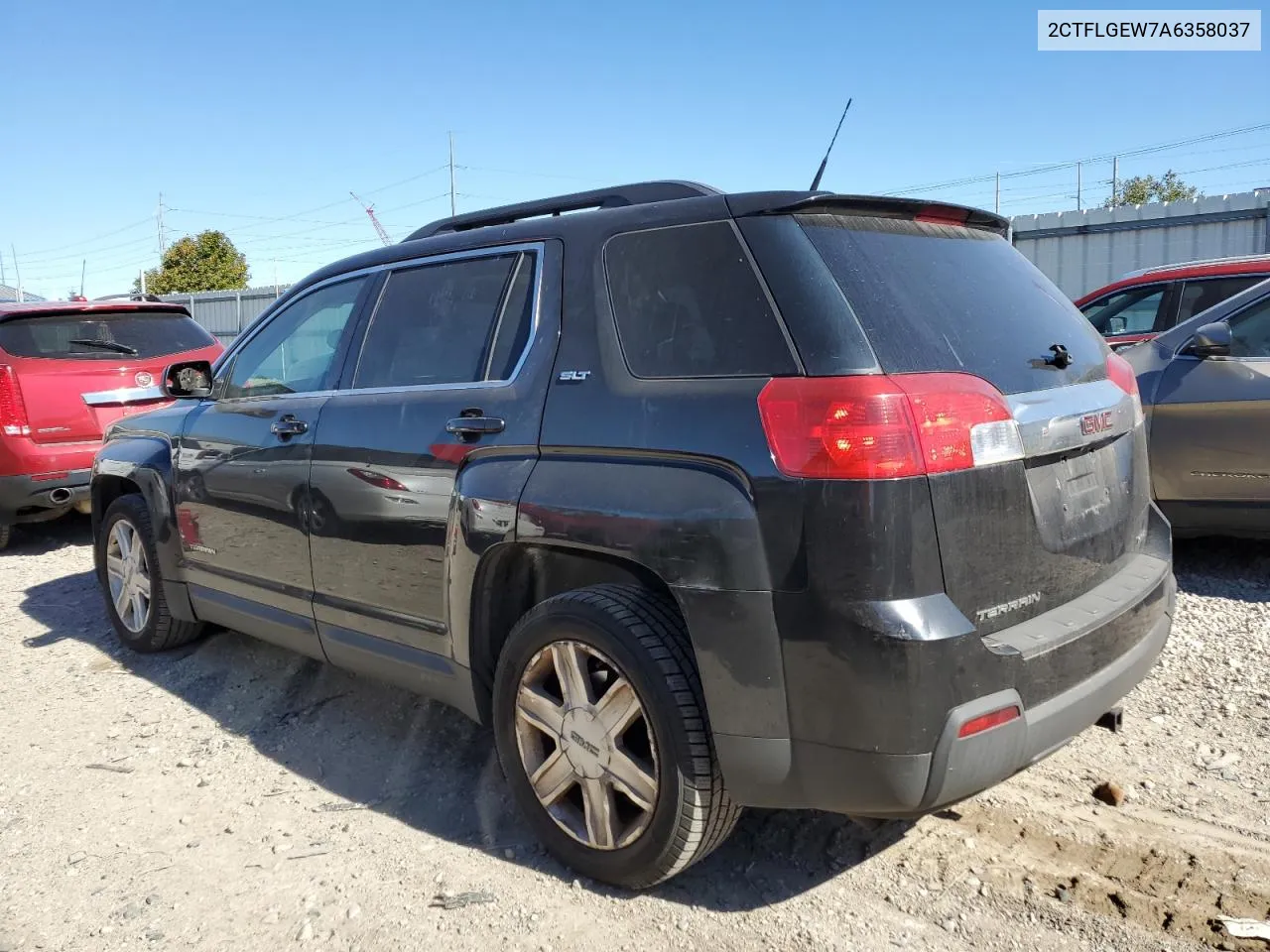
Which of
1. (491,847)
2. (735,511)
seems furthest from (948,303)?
(491,847)

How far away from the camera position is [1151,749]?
3.55m

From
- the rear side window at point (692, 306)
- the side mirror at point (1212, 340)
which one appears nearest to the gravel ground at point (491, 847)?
the rear side window at point (692, 306)

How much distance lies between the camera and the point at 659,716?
2535 mm

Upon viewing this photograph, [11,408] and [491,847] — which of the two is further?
[11,408]

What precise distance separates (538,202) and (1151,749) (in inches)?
113

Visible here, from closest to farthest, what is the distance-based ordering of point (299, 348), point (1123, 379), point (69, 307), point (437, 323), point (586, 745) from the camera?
1. point (586, 745)
2. point (1123, 379)
3. point (437, 323)
4. point (299, 348)
5. point (69, 307)

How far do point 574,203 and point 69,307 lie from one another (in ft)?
19.5

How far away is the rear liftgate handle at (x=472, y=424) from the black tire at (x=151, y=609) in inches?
96.6

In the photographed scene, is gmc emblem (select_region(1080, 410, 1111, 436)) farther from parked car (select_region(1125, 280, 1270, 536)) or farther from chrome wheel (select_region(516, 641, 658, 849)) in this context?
parked car (select_region(1125, 280, 1270, 536))

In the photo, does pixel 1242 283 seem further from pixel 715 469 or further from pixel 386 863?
pixel 386 863

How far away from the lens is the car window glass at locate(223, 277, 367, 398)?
12.9 ft

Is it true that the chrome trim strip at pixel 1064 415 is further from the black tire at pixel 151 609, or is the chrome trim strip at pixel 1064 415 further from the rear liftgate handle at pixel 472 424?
the black tire at pixel 151 609

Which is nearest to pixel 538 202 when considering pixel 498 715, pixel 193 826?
pixel 498 715

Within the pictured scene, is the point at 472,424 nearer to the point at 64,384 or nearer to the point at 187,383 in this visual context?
the point at 187,383
